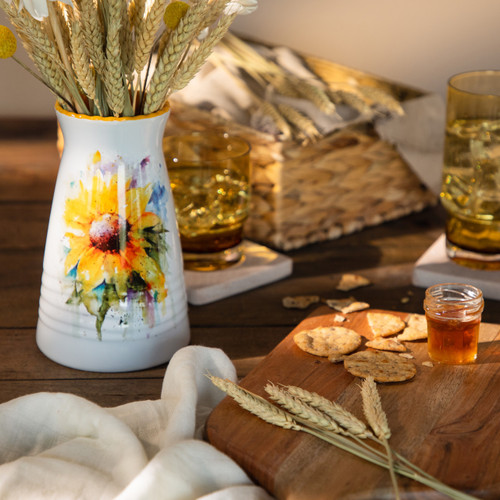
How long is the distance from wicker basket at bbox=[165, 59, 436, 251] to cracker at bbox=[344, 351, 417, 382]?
1.52 feet

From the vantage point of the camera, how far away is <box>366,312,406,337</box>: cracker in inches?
37.3

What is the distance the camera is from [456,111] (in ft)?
3.78

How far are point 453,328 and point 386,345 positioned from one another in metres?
0.08

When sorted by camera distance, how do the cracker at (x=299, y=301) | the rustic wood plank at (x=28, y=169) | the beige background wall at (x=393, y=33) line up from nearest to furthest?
the cracker at (x=299, y=301) < the rustic wood plank at (x=28, y=169) < the beige background wall at (x=393, y=33)

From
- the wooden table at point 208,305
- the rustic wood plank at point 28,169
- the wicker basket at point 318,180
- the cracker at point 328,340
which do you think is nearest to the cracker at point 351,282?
the wooden table at point 208,305

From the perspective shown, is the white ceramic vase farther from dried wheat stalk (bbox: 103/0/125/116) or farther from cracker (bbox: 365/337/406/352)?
cracker (bbox: 365/337/406/352)

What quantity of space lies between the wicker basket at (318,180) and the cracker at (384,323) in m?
0.36

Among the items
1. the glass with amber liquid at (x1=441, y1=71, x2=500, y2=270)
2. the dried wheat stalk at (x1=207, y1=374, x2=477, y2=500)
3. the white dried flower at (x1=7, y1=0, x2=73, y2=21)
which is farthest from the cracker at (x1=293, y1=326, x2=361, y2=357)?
the white dried flower at (x1=7, y1=0, x2=73, y2=21)

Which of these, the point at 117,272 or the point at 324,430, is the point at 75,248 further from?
the point at 324,430

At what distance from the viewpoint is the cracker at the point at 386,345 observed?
2.98ft

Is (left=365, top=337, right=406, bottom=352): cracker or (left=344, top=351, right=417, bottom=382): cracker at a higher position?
(left=344, top=351, right=417, bottom=382): cracker

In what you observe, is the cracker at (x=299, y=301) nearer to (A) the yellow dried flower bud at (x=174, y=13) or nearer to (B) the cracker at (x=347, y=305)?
(B) the cracker at (x=347, y=305)

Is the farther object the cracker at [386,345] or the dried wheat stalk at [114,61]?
the cracker at [386,345]

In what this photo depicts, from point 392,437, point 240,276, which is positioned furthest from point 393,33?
point 392,437
